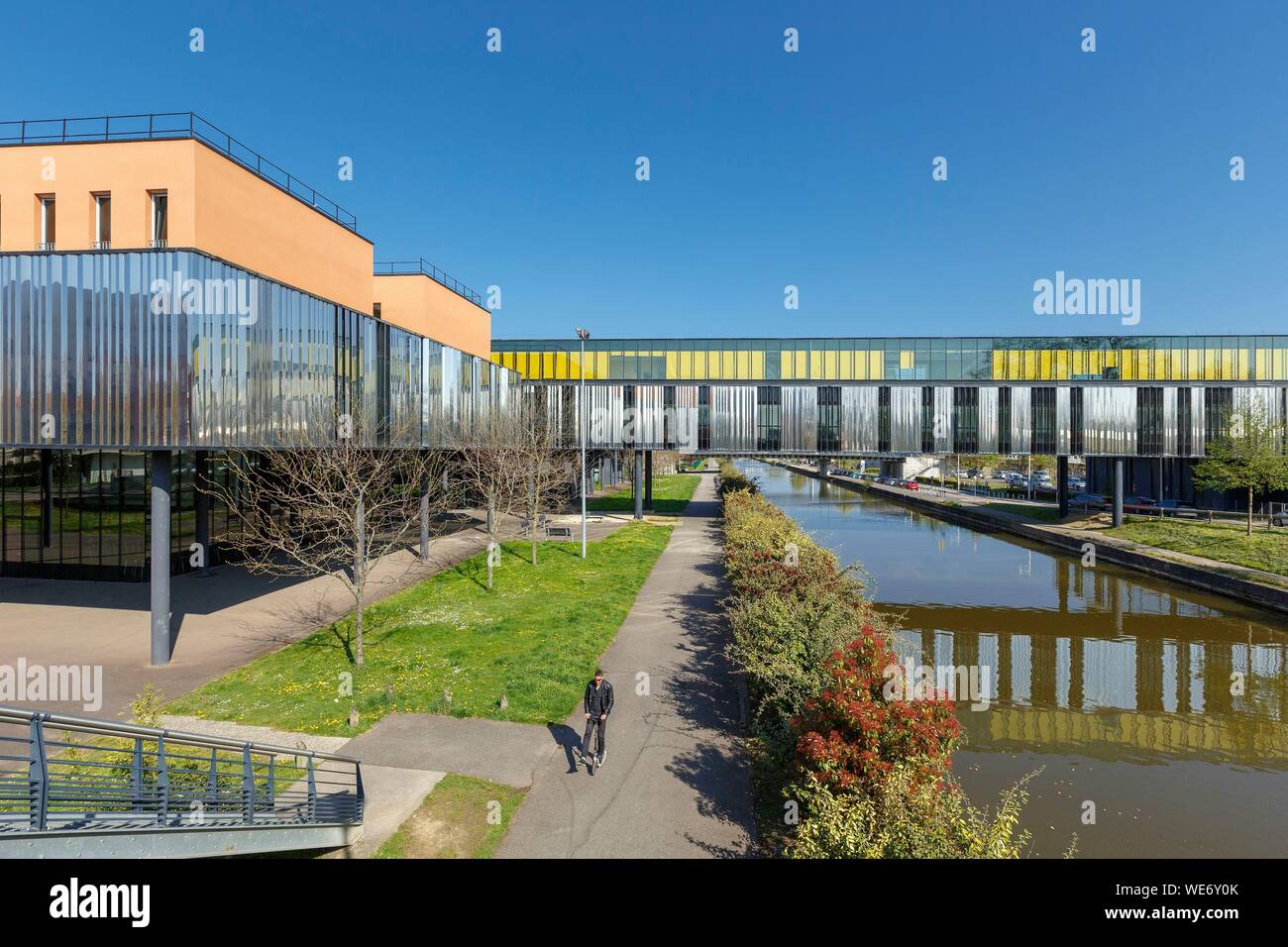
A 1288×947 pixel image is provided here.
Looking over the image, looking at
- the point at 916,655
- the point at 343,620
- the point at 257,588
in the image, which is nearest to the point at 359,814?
the point at 343,620

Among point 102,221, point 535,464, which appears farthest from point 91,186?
point 535,464

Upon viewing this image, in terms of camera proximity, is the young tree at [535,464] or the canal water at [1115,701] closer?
the canal water at [1115,701]

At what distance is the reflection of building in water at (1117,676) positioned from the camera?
40.1 feet

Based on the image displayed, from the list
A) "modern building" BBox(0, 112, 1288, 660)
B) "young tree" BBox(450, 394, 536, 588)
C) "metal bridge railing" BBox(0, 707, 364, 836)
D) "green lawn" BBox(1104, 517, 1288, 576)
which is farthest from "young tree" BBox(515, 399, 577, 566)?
"green lawn" BBox(1104, 517, 1288, 576)

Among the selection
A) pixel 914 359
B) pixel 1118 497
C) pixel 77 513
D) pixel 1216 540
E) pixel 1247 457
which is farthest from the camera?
pixel 914 359

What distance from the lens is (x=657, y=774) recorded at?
9.20 metres

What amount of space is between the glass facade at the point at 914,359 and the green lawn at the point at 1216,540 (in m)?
9.74

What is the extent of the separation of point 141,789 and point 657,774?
6.03 m

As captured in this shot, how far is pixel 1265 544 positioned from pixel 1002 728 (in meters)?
25.2

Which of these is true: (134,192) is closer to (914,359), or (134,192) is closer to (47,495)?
(47,495)

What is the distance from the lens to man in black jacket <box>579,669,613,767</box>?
9359 millimetres

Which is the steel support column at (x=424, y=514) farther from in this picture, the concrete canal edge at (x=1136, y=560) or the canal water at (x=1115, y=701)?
the concrete canal edge at (x=1136, y=560)

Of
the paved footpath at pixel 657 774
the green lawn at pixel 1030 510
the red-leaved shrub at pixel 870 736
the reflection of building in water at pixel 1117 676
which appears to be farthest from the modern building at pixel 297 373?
the reflection of building in water at pixel 1117 676

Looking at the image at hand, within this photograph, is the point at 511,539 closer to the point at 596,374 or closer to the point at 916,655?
the point at 596,374
